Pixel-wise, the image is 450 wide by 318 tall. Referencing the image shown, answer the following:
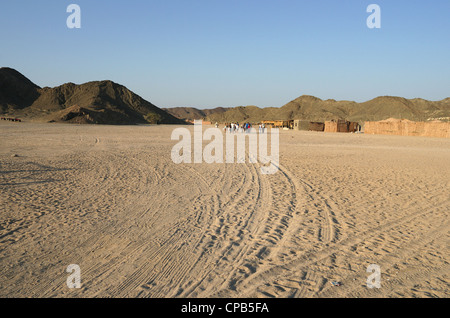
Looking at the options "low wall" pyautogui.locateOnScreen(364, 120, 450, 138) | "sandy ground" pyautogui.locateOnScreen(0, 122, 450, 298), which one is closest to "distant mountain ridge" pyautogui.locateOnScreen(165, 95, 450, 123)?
"low wall" pyautogui.locateOnScreen(364, 120, 450, 138)

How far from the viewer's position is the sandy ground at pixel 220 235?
3.63 meters

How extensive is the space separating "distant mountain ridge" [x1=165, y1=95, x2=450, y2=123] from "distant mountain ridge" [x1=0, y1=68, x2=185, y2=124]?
35835 mm

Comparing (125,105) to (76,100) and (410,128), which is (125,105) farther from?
(410,128)

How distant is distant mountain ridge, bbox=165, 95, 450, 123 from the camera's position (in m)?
95.2

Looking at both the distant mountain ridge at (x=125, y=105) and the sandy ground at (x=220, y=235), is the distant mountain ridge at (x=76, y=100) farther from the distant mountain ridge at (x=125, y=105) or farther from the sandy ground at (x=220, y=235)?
the sandy ground at (x=220, y=235)

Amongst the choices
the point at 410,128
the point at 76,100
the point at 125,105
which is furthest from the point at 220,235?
the point at 76,100

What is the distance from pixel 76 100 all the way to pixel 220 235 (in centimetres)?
11588

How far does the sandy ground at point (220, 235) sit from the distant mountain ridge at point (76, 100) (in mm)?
74345

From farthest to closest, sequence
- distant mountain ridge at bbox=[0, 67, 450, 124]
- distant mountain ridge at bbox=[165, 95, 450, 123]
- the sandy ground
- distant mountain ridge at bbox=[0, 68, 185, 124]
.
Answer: distant mountain ridge at bbox=[165, 95, 450, 123], distant mountain ridge at bbox=[0, 67, 450, 124], distant mountain ridge at bbox=[0, 68, 185, 124], the sandy ground

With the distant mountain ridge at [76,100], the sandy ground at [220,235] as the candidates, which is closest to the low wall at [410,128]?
the sandy ground at [220,235]

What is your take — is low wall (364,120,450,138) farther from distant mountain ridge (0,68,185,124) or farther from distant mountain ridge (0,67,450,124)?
distant mountain ridge (0,68,185,124)

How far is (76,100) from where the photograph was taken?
4240 inches

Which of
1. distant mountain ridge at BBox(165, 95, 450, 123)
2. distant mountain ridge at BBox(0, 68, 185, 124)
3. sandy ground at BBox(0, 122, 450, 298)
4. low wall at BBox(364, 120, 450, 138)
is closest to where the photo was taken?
sandy ground at BBox(0, 122, 450, 298)
